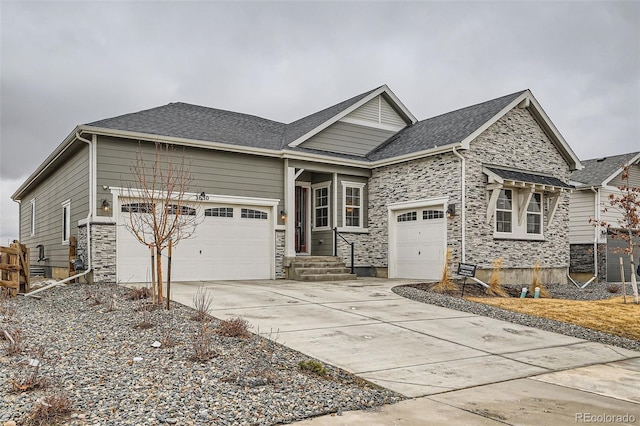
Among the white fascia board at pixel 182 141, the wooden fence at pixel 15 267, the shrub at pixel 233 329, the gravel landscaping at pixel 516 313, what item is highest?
the white fascia board at pixel 182 141

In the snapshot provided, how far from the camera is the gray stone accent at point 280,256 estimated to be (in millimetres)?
15297

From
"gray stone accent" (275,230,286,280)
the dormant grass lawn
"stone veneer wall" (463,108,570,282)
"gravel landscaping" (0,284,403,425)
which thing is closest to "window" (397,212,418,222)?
"stone veneer wall" (463,108,570,282)

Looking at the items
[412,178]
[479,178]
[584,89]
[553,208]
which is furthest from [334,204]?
[584,89]

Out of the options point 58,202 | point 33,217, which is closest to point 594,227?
point 58,202

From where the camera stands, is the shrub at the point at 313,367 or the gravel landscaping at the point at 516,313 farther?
the gravel landscaping at the point at 516,313

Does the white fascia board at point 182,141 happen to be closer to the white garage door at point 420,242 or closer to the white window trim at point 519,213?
the white garage door at point 420,242

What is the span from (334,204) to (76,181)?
757cm

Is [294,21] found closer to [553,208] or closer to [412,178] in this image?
[412,178]

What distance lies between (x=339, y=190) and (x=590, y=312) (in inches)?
342

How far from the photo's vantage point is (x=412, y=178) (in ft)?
51.2

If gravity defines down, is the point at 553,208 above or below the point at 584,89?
below

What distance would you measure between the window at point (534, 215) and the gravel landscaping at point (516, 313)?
2314mm

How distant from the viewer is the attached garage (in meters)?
14.8

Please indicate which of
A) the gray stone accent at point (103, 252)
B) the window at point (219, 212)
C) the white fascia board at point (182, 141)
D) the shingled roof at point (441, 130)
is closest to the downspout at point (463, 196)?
the shingled roof at point (441, 130)
